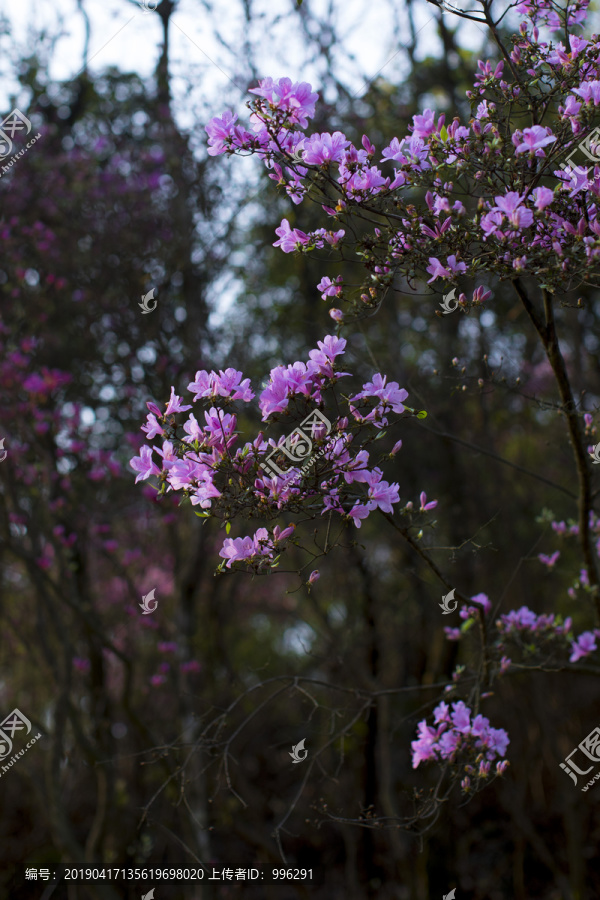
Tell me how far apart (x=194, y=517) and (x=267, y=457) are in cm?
286

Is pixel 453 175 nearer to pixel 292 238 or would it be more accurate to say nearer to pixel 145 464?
pixel 292 238

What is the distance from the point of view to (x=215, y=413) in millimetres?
1824

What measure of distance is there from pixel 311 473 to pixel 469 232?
0.78m

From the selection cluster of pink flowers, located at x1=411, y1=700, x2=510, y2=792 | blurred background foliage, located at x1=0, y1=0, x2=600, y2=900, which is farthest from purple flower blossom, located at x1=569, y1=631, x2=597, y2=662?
blurred background foliage, located at x1=0, y1=0, x2=600, y2=900

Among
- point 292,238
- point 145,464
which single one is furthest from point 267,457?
point 292,238

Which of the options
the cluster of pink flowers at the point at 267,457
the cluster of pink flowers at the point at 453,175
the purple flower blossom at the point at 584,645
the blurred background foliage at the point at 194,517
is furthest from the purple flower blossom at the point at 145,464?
the blurred background foliage at the point at 194,517

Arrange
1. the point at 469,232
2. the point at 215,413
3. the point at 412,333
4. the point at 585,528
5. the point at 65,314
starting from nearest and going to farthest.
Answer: the point at 215,413 < the point at 469,232 < the point at 585,528 < the point at 65,314 < the point at 412,333

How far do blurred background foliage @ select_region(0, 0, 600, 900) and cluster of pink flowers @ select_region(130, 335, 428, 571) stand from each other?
225 centimetres

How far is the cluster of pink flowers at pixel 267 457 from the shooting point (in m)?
1.81

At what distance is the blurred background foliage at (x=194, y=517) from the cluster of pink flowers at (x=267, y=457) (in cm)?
225

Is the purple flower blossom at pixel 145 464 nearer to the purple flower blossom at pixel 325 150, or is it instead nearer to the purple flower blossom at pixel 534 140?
the purple flower blossom at pixel 325 150

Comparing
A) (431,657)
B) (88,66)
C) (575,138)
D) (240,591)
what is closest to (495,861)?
(431,657)

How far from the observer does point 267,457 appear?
186 cm

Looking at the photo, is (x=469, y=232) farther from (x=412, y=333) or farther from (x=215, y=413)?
(x=412, y=333)
